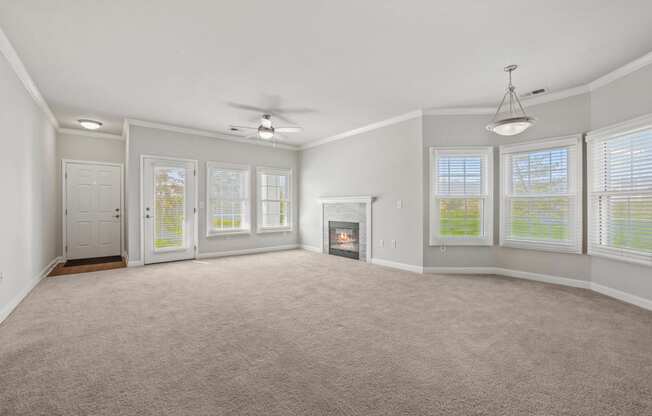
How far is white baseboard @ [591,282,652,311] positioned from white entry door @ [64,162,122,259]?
28.5 feet

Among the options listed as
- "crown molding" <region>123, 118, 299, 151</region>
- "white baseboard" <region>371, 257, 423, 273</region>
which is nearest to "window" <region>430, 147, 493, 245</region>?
"white baseboard" <region>371, 257, 423, 273</region>

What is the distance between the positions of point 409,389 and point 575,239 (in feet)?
12.4

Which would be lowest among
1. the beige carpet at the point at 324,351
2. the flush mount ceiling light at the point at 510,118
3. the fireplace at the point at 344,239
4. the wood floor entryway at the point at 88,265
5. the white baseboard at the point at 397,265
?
the beige carpet at the point at 324,351

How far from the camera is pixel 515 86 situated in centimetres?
396

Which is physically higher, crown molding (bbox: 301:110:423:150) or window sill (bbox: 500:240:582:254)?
crown molding (bbox: 301:110:423:150)

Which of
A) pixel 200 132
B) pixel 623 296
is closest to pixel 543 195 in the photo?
pixel 623 296

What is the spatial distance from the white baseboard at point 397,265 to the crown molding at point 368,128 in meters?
2.56

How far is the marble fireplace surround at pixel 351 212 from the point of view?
5.86 meters

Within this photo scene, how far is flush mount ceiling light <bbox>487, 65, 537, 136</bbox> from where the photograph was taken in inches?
133

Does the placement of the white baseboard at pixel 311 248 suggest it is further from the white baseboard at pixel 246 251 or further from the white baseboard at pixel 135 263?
the white baseboard at pixel 135 263

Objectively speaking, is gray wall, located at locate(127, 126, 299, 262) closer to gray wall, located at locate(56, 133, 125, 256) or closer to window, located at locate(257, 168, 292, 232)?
window, located at locate(257, 168, 292, 232)

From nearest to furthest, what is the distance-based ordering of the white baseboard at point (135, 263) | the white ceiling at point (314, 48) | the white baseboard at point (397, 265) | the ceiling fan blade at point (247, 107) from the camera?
the white ceiling at point (314, 48) < the ceiling fan blade at point (247, 107) < the white baseboard at point (397, 265) < the white baseboard at point (135, 263)

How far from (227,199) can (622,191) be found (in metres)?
6.47

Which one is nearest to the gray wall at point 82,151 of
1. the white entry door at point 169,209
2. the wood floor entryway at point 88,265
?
the wood floor entryway at point 88,265
